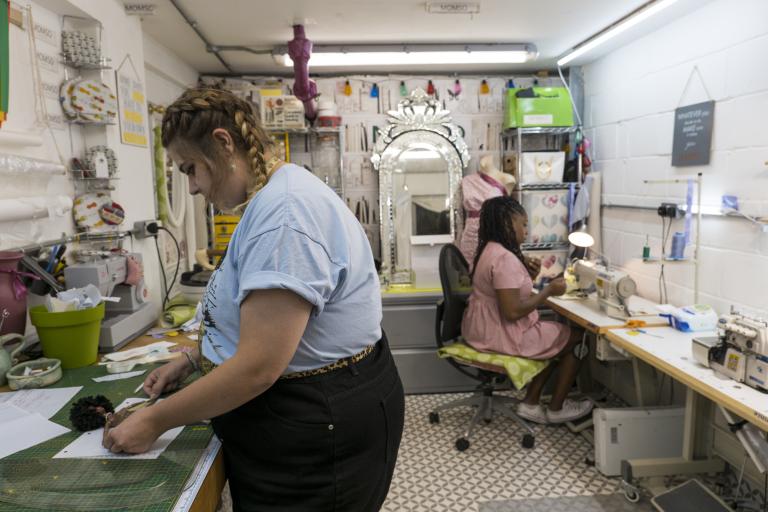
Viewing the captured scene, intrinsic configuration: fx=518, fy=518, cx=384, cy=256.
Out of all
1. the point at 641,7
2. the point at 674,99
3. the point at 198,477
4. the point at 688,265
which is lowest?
Answer: the point at 198,477

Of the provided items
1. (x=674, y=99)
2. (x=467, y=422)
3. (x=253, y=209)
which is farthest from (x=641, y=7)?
(x=253, y=209)

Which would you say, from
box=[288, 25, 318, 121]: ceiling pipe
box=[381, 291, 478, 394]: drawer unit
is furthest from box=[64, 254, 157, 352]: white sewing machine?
box=[288, 25, 318, 121]: ceiling pipe

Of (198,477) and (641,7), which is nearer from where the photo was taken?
(198,477)

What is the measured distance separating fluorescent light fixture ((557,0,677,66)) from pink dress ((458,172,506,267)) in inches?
44.4

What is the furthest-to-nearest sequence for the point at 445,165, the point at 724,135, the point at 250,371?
the point at 445,165 < the point at 724,135 < the point at 250,371

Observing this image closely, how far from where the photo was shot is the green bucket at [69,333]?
1.63 m

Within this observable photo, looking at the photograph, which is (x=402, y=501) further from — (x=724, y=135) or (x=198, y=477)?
(x=724, y=135)

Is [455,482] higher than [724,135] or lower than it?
lower

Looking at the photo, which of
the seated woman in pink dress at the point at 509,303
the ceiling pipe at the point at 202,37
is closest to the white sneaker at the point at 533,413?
the seated woman in pink dress at the point at 509,303

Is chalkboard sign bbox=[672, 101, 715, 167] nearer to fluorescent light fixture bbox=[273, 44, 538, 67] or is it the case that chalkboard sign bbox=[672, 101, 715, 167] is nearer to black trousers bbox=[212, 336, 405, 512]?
fluorescent light fixture bbox=[273, 44, 538, 67]

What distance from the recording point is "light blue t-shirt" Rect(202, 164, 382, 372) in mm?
926

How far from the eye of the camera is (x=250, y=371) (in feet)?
3.10

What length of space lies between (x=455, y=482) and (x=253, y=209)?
219cm

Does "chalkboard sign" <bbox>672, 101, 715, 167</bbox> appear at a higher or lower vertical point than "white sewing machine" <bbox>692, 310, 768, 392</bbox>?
higher
